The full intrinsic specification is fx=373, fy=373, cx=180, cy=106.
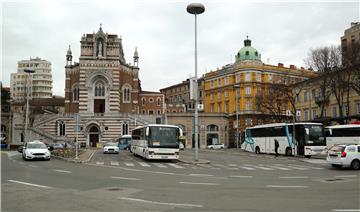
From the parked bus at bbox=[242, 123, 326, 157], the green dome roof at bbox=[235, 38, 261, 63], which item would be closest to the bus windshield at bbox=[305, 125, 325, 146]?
the parked bus at bbox=[242, 123, 326, 157]

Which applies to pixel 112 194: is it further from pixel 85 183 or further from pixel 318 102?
pixel 318 102

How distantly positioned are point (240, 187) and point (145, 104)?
8094 centimetres

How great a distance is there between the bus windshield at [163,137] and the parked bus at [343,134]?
17.5 meters

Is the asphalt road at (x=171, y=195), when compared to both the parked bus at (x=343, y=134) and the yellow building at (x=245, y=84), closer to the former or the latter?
the parked bus at (x=343, y=134)

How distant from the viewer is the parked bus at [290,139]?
34375 mm

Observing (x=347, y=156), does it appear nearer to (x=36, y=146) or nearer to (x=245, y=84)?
(x=36, y=146)

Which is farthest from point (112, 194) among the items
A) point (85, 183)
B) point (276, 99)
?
point (276, 99)

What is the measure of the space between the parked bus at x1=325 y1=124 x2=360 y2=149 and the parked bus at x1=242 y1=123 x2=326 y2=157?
2605 millimetres

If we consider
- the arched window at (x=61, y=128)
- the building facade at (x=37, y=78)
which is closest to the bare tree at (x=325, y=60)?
the arched window at (x=61, y=128)

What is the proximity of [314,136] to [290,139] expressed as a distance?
2.48 meters

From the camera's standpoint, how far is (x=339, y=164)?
22516mm

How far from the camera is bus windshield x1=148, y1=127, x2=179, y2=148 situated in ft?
90.9

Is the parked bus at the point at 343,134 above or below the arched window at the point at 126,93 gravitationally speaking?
below

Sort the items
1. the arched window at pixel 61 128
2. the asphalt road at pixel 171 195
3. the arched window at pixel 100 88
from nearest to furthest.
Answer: the asphalt road at pixel 171 195
the arched window at pixel 61 128
the arched window at pixel 100 88
